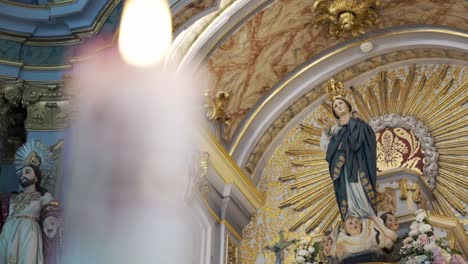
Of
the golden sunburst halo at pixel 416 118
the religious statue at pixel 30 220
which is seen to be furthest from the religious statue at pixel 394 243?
the religious statue at pixel 30 220

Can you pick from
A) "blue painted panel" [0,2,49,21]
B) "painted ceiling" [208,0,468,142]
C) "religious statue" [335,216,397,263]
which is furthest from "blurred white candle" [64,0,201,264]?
"religious statue" [335,216,397,263]

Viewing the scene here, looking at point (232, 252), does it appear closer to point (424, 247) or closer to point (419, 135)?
point (419, 135)

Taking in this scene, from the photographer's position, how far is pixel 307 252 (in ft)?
25.4

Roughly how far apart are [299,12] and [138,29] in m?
1.83

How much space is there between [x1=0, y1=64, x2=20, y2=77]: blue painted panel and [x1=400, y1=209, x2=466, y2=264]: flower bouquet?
3603 millimetres

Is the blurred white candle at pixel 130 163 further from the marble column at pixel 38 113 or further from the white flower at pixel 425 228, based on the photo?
the white flower at pixel 425 228

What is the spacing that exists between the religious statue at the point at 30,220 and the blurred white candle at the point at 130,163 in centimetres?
15

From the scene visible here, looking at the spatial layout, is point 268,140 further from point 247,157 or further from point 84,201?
point 84,201

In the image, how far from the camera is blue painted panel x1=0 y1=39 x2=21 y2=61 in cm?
811

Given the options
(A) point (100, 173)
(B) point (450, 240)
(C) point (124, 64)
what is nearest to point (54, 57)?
(C) point (124, 64)

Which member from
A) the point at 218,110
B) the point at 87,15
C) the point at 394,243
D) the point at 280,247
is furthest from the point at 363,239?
the point at 87,15

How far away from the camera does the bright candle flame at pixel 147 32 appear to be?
7.54 meters

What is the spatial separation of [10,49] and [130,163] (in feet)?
5.29

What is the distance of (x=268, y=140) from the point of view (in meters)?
9.43
